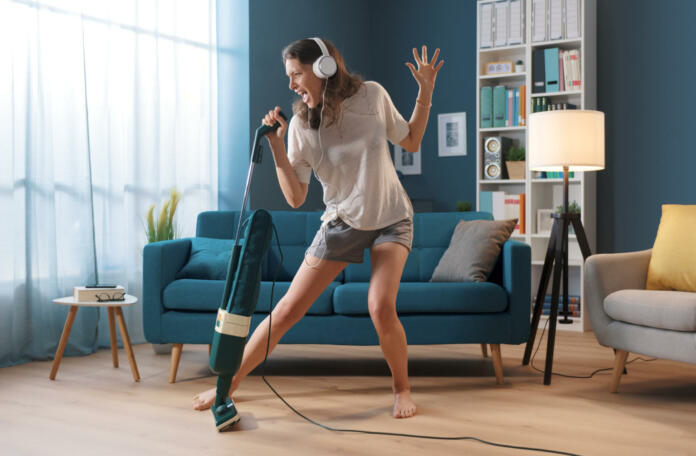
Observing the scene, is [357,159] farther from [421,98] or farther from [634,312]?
[634,312]

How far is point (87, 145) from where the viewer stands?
389 centimetres

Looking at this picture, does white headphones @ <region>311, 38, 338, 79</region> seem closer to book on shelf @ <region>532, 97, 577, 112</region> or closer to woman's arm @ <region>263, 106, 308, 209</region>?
woman's arm @ <region>263, 106, 308, 209</region>

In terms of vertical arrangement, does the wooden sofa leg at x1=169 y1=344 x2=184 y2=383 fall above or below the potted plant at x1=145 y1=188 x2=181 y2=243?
below

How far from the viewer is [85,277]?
3.91 metres

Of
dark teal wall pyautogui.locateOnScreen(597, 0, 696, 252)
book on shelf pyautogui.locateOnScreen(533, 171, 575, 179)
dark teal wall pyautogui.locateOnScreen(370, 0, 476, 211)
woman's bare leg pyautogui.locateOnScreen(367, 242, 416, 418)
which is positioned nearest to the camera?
woman's bare leg pyautogui.locateOnScreen(367, 242, 416, 418)

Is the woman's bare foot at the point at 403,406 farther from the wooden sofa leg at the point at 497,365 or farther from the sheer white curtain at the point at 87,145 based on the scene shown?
the sheer white curtain at the point at 87,145

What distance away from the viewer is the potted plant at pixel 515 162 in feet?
16.2

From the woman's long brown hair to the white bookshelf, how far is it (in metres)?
2.70

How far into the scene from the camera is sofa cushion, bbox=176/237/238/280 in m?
3.34

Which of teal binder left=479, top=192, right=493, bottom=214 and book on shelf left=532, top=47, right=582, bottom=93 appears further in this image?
teal binder left=479, top=192, right=493, bottom=214

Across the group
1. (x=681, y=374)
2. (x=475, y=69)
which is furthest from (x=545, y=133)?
(x=475, y=69)

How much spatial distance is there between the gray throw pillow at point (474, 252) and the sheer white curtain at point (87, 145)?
191 centimetres

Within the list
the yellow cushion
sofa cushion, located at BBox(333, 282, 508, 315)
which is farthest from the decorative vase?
sofa cushion, located at BBox(333, 282, 508, 315)

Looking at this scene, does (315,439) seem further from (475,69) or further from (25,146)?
(475,69)
